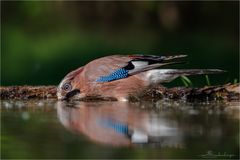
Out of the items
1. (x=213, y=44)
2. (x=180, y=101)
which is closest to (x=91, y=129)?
(x=180, y=101)

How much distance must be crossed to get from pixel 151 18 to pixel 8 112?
53.8 feet

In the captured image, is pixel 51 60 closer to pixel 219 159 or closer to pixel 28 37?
pixel 28 37

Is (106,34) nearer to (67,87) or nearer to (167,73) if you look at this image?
(67,87)

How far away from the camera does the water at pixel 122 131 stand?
727 cm

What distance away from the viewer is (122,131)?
8.08 m

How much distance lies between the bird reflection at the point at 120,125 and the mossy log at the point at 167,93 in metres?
0.84

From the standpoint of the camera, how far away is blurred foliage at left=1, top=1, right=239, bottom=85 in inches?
728

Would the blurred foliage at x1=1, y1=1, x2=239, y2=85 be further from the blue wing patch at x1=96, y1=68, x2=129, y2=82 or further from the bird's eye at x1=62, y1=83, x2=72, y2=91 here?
the blue wing patch at x1=96, y1=68, x2=129, y2=82

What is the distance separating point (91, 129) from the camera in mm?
8328

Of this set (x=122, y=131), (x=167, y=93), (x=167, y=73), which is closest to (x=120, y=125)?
(x=122, y=131)

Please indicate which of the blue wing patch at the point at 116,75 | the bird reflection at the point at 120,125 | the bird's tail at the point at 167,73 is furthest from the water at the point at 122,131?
the blue wing patch at the point at 116,75

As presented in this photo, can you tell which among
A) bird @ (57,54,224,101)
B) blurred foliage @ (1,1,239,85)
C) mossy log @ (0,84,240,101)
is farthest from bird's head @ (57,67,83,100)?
blurred foliage @ (1,1,239,85)

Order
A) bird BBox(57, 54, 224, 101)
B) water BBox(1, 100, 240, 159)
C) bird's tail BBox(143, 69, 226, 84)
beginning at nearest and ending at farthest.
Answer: water BBox(1, 100, 240, 159) → bird's tail BBox(143, 69, 226, 84) → bird BBox(57, 54, 224, 101)

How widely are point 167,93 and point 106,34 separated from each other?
40.2 ft
